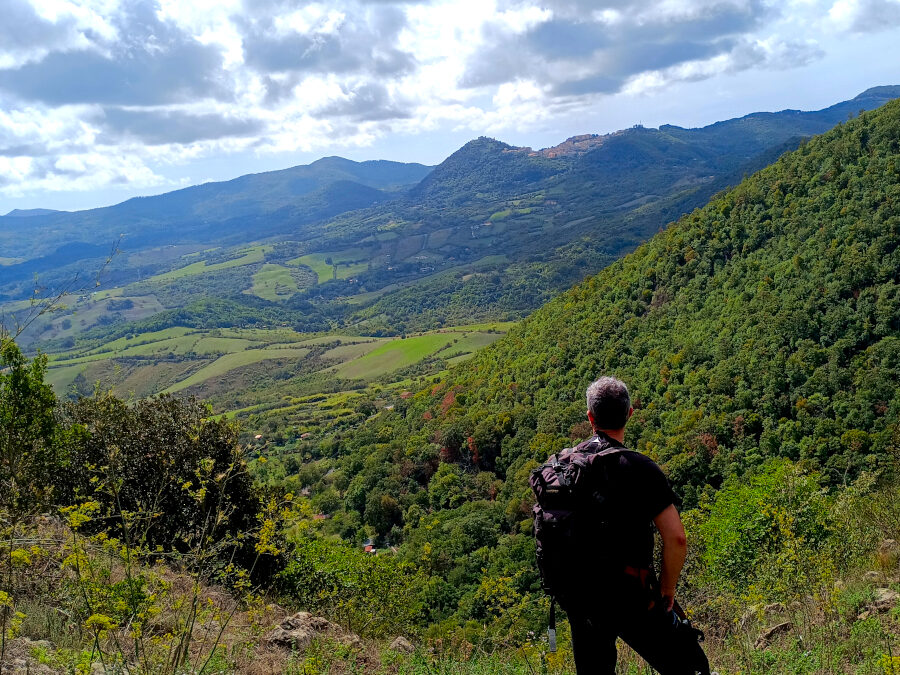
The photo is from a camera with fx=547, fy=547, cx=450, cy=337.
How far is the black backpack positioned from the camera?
333cm

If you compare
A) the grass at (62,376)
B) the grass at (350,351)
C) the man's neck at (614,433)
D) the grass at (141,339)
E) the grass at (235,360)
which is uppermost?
the man's neck at (614,433)

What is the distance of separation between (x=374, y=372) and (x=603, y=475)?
119 m

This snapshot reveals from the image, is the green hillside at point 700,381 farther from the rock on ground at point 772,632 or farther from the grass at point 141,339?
the grass at point 141,339

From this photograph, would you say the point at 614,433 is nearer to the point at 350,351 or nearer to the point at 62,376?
the point at 350,351

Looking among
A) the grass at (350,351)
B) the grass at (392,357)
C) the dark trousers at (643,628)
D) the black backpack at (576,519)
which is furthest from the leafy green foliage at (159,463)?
the grass at (350,351)

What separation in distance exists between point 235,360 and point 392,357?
53.2 metres

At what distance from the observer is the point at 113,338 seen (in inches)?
7515

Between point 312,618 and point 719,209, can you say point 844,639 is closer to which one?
point 312,618

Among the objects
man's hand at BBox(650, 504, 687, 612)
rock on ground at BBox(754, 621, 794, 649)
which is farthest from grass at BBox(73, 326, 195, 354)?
man's hand at BBox(650, 504, 687, 612)

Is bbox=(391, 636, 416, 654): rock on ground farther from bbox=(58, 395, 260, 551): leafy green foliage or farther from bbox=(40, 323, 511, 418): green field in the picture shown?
bbox=(40, 323, 511, 418): green field

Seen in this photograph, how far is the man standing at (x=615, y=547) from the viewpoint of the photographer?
3.32 metres

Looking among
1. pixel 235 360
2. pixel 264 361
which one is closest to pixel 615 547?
pixel 264 361

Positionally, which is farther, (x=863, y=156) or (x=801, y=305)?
(x=863, y=156)

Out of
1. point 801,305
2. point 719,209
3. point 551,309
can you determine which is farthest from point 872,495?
point 551,309
